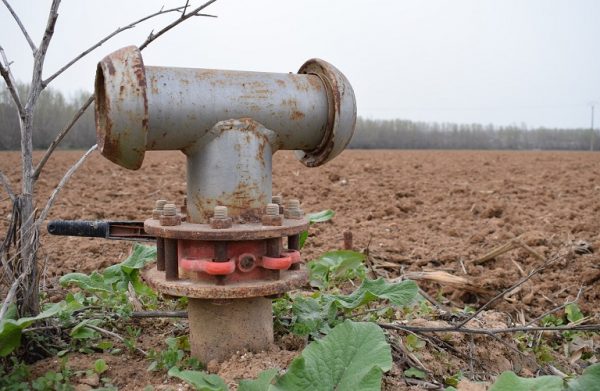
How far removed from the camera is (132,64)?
2.00m

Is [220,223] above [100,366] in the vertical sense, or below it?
above

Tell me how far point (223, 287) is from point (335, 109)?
751mm

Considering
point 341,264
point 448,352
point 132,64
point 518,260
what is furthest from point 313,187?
point 132,64

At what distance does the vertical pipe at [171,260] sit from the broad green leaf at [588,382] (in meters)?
1.27

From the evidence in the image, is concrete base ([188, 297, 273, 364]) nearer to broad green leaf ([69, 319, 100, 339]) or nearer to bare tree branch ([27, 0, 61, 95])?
broad green leaf ([69, 319, 100, 339])

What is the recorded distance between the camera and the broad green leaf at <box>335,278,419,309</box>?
2.53 m

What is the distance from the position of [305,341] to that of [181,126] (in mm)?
935

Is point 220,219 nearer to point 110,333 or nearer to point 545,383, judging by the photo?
point 110,333

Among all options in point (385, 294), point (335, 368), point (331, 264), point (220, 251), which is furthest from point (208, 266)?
point (331, 264)

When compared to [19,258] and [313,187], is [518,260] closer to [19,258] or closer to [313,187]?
[19,258]

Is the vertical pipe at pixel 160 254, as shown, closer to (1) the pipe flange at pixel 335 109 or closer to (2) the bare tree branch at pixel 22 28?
(1) the pipe flange at pixel 335 109

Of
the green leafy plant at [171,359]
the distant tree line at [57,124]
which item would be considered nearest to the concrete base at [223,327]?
the green leafy plant at [171,359]

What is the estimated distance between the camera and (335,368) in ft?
6.09

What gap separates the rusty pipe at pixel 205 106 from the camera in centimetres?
200
